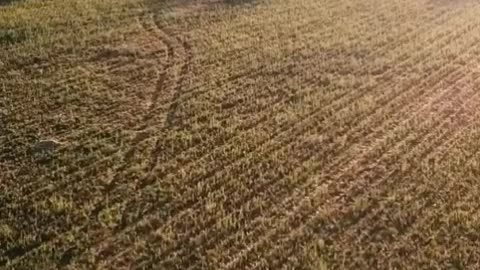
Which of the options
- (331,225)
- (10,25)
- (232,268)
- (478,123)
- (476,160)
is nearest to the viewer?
(232,268)

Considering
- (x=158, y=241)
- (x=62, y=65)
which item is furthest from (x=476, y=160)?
(x=62, y=65)

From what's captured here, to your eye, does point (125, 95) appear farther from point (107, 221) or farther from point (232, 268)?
point (232, 268)

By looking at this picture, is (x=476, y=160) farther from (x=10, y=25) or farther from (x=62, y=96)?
(x=10, y=25)

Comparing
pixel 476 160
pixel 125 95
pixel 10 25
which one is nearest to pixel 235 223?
pixel 476 160

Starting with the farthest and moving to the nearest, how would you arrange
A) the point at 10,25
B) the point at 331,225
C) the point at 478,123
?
the point at 10,25 < the point at 478,123 < the point at 331,225

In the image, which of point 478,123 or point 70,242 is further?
point 478,123

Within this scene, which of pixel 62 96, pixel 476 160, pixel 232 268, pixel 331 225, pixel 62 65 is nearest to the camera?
pixel 232 268
